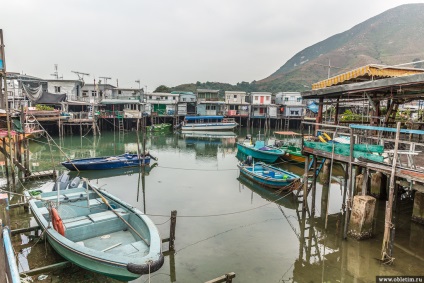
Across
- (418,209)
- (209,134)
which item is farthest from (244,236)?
(209,134)

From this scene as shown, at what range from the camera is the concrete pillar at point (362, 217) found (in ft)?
31.3

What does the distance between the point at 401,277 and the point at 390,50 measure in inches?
6075

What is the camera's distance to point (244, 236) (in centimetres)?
1130

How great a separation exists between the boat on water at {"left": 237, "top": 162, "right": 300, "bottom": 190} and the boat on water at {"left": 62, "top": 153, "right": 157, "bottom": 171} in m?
8.24

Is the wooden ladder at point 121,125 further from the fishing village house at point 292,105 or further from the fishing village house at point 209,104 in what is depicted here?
the fishing village house at point 292,105

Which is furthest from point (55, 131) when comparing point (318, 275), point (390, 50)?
point (390, 50)

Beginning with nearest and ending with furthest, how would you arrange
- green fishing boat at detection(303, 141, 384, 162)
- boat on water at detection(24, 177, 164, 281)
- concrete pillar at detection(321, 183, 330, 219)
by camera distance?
1. boat on water at detection(24, 177, 164, 281)
2. green fishing boat at detection(303, 141, 384, 162)
3. concrete pillar at detection(321, 183, 330, 219)

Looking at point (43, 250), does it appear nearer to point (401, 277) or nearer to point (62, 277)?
point (62, 277)

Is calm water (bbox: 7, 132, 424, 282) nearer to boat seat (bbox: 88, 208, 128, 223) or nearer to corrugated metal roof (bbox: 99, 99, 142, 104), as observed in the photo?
boat seat (bbox: 88, 208, 128, 223)

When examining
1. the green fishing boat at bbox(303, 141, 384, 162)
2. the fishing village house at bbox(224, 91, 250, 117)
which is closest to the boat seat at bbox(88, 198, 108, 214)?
the green fishing boat at bbox(303, 141, 384, 162)

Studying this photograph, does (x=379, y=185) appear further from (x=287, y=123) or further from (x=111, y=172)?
(x=287, y=123)

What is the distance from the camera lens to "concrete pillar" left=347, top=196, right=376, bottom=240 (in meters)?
9.55

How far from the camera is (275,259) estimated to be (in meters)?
9.61

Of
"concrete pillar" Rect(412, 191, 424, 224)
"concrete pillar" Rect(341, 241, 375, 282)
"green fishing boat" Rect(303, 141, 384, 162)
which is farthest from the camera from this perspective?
"concrete pillar" Rect(412, 191, 424, 224)
